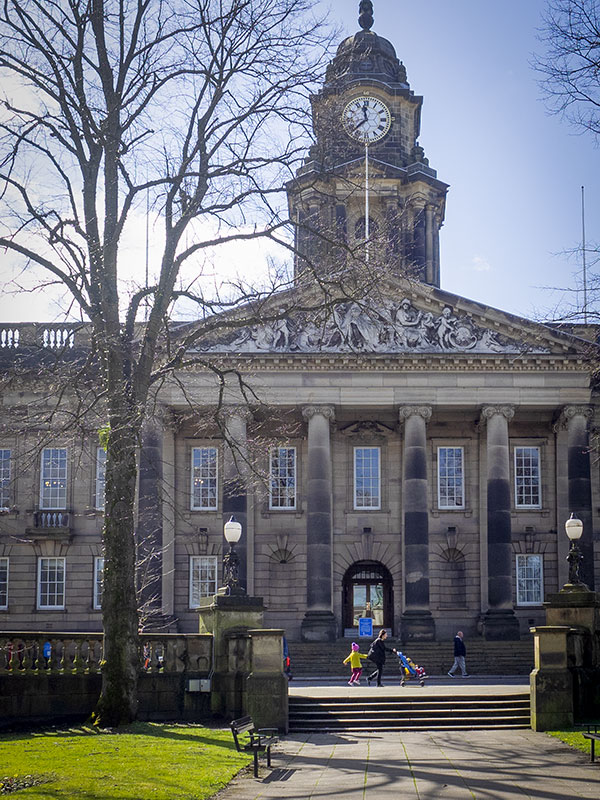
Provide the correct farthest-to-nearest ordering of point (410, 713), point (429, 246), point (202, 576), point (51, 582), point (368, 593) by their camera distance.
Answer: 1. point (429, 246)
2. point (368, 593)
3. point (51, 582)
4. point (202, 576)
5. point (410, 713)

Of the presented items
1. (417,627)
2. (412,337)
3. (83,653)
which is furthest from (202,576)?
(83,653)

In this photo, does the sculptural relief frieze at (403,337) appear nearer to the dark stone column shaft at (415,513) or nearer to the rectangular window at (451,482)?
the dark stone column shaft at (415,513)

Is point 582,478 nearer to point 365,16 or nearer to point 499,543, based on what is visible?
point 499,543

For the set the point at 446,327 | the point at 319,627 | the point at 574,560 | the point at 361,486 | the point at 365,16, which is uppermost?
the point at 365,16

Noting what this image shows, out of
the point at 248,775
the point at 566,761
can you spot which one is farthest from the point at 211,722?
the point at 566,761

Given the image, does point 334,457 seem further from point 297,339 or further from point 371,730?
point 371,730

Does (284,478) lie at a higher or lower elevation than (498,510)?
higher

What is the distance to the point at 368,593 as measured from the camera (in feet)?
169

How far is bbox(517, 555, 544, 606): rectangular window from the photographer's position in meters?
50.4

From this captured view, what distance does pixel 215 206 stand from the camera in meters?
24.0

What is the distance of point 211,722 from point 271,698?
166 centimetres

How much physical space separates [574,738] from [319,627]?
24741mm

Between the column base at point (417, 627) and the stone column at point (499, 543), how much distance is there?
2.33 m

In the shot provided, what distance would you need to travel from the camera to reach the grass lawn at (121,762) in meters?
15.4
